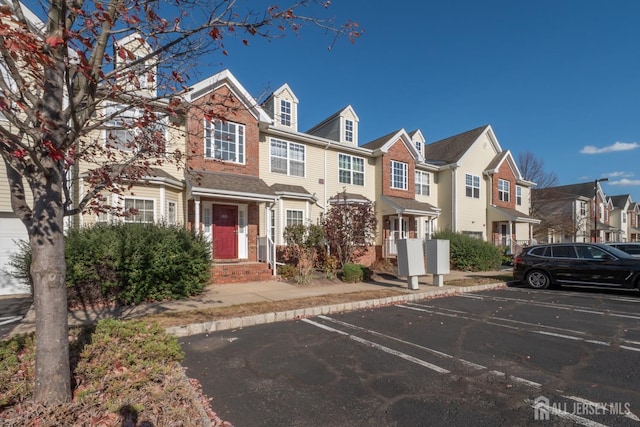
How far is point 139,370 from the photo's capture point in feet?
12.5

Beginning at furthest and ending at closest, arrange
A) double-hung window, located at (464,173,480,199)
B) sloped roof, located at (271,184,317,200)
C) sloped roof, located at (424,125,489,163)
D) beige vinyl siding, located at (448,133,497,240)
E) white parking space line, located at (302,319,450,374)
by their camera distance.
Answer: sloped roof, located at (424,125,489,163), double-hung window, located at (464,173,480,199), beige vinyl siding, located at (448,133,497,240), sloped roof, located at (271,184,317,200), white parking space line, located at (302,319,450,374)

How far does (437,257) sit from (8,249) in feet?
45.2

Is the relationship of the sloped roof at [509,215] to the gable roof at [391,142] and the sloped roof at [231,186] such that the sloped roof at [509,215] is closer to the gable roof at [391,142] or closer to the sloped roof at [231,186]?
the gable roof at [391,142]

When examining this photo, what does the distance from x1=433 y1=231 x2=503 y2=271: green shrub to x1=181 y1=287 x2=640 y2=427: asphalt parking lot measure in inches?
367

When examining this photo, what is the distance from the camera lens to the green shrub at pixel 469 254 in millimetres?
16906

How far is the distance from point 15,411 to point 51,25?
349 cm

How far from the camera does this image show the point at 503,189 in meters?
25.3

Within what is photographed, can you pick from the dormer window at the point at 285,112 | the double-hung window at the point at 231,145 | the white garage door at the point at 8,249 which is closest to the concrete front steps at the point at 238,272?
the double-hung window at the point at 231,145

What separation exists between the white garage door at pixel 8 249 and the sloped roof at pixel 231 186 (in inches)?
212

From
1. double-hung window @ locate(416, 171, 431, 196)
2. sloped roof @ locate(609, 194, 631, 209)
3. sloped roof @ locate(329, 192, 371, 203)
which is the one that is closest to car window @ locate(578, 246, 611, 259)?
sloped roof @ locate(329, 192, 371, 203)

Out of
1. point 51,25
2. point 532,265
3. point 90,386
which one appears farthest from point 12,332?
point 532,265

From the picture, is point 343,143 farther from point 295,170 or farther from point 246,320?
point 246,320

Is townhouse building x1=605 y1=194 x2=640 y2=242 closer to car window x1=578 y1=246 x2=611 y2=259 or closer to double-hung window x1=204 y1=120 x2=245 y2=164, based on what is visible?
car window x1=578 y1=246 x2=611 y2=259

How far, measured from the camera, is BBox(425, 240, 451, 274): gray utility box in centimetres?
1103
